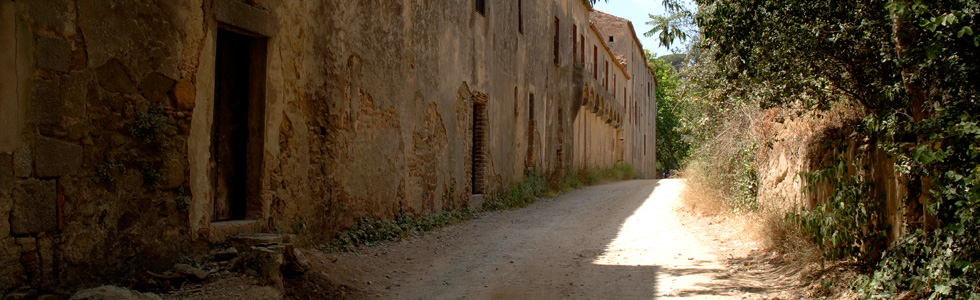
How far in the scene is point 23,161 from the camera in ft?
14.5

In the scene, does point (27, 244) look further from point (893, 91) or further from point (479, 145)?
point (479, 145)

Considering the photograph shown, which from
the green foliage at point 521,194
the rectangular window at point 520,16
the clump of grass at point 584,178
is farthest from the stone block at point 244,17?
the clump of grass at point 584,178

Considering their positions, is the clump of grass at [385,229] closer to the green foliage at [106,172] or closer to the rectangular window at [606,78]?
the green foliage at [106,172]

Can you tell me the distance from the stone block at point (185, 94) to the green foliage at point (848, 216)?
5.32 m

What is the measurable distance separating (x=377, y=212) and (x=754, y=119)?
5.23 metres

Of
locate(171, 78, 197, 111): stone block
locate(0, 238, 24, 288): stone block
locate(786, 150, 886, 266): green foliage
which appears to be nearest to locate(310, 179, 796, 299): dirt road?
locate(786, 150, 886, 266): green foliage

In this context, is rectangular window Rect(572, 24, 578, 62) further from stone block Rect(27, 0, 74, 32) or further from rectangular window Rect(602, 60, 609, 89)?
stone block Rect(27, 0, 74, 32)

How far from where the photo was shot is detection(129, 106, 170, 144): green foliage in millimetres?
5277

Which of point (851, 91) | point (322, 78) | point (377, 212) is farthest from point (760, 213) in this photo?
point (322, 78)

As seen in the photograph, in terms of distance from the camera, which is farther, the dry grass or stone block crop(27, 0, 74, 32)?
the dry grass

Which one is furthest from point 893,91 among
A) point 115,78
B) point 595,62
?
point 595,62

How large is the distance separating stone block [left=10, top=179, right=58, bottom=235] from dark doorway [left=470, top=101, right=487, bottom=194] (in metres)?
9.27

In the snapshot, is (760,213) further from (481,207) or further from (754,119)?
(481,207)

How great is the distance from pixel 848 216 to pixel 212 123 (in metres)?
5.59
